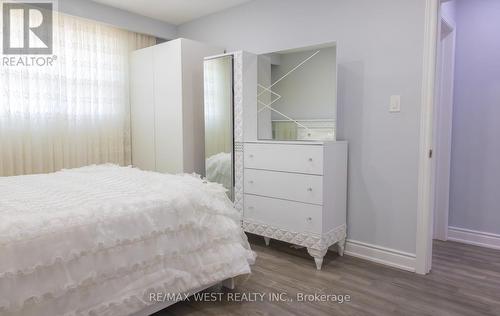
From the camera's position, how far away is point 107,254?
59.2 inches

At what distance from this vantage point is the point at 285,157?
8.64 ft

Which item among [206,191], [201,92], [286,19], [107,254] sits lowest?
[107,254]

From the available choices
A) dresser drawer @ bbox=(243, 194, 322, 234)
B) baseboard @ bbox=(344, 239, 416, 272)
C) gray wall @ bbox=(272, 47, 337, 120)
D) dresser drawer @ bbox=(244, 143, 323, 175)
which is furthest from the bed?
gray wall @ bbox=(272, 47, 337, 120)

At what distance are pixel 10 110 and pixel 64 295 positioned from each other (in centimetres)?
238

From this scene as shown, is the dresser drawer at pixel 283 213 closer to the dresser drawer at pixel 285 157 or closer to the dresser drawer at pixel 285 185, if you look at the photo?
the dresser drawer at pixel 285 185

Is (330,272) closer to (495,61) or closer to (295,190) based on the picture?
(295,190)

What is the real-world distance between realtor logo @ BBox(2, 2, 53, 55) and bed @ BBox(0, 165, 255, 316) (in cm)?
159

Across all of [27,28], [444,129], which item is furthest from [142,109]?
[444,129]

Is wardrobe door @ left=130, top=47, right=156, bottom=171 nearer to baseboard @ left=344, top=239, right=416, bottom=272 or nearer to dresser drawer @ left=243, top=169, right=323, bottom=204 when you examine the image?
dresser drawer @ left=243, top=169, right=323, bottom=204

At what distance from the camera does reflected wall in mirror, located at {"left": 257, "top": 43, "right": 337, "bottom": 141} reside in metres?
2.71

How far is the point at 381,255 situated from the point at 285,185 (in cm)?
93

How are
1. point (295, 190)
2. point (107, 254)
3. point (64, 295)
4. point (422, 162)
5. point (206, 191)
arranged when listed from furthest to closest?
1. point (295, 190)
2. point (422, 162)
3. point (206, 191)
4. point (107, 254)
5. point (64, 295)

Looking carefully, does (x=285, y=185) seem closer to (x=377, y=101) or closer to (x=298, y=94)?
(x=298, y=94)

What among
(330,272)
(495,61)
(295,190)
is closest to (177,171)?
(295,190)
